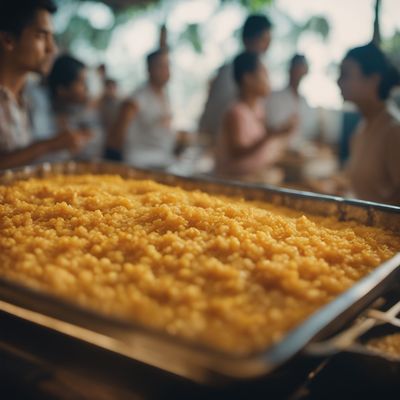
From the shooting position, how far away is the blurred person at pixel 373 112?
3.07m

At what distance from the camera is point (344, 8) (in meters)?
Result: 6.00

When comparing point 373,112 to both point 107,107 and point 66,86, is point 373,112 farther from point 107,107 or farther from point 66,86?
point 107,107

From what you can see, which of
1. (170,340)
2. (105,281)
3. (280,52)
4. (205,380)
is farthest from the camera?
(280,52)

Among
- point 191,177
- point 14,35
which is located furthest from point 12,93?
point 191,177

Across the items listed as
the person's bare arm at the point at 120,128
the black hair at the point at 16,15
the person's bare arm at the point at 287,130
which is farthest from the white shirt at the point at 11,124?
the person's bare arm at the point at 287,130

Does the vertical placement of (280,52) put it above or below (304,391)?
above

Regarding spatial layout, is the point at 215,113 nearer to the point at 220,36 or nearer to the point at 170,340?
the point at 220,36

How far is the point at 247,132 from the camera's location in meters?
4.10

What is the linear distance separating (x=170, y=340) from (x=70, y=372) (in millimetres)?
616

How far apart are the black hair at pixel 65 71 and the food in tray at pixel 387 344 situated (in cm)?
377

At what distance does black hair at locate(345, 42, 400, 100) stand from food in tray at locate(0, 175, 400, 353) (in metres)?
1.41

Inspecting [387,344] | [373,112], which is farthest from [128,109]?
[387,344]

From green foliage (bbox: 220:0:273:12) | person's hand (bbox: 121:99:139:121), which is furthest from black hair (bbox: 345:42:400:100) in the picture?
green foliage (bbox: 220:0:273:12)

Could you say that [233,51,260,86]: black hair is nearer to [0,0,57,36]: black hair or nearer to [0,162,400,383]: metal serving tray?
[0,0,57,36]: black hair
